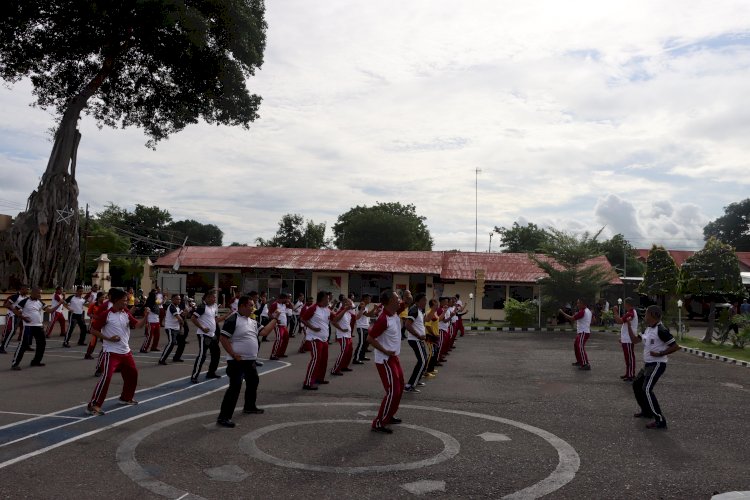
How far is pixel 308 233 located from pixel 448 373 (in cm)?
6072

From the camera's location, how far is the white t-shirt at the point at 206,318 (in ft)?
42.8

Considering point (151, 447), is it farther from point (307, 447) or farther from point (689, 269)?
point (689, 269)

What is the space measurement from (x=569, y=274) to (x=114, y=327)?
96.5 feet

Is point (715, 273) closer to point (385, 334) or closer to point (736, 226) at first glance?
point (385, 334)

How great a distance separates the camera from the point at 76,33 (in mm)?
29062

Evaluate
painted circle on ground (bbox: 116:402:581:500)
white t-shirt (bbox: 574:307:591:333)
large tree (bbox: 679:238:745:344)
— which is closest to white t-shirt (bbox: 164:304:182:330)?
painted circle on ground (bbox: 116:402:581:500)

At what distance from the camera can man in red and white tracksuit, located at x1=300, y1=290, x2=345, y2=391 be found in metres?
12.2

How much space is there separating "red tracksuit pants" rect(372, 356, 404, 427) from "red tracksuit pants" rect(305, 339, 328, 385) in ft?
11.7

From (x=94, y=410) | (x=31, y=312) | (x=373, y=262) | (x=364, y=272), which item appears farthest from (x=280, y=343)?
(x=373, y=262)

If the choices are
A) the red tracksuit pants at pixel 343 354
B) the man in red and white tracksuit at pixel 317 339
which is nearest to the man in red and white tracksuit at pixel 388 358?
the man in red and white tracksuit at pixel 317 339

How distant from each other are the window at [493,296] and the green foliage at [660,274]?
859 cm

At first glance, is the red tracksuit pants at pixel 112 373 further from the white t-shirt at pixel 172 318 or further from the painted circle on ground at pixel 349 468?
the white t-shirt at pixel 172 318

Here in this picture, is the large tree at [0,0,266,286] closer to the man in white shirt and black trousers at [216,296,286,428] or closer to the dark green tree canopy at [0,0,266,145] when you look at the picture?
the dark green tree canopy at [0,0,266,145]

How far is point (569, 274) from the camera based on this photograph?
3519 cm
